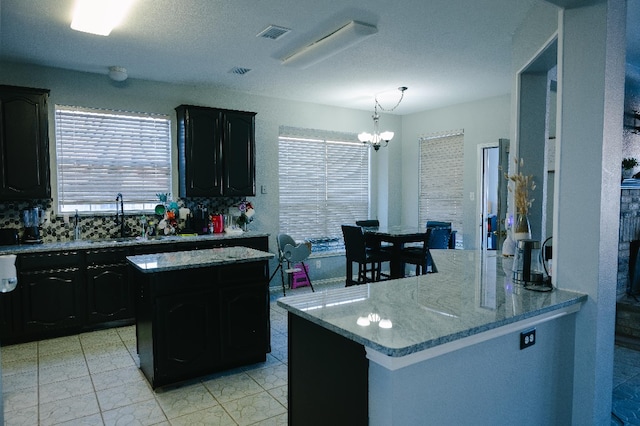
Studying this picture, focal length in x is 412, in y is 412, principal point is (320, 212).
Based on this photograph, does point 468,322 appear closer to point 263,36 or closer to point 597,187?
point 597,187

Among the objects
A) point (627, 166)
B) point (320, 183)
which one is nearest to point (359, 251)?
point (320, 183)

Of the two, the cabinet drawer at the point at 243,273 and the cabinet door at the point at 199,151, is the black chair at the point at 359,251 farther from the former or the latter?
the cabinet drawer at the point at 243,273

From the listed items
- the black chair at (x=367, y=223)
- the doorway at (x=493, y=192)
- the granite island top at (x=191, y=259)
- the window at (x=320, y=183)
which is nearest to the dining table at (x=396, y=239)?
the black chair at (x=367, y=223)

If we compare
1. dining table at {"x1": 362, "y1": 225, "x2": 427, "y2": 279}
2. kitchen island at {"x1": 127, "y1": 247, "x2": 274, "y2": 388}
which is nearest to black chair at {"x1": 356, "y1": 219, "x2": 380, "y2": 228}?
dining table at {"x1": 362, "y1": 225, "x2": 427, "y2": 279}

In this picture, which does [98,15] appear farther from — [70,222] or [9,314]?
[9,314]

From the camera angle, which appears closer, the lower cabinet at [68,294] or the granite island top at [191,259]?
the granite island top at [191,259]

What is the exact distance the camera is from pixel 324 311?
1.72 meters

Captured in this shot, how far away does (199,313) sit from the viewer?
3.01 meters

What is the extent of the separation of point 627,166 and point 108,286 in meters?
5.52

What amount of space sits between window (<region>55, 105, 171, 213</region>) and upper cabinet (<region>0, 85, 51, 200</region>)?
39cm

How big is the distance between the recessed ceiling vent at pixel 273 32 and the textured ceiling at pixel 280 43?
0.05 m

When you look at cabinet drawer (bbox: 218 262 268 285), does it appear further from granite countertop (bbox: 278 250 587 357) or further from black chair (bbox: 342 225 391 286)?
black chair (bbox: 342 225 391 286)

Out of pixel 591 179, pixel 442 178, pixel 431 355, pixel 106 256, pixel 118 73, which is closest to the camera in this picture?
pixel 431 355

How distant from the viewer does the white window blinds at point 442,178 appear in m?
6.46
